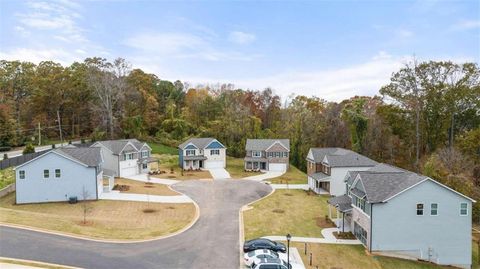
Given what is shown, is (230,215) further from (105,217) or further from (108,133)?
(108,133)

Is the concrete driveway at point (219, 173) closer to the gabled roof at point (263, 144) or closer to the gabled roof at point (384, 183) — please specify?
the gabled roof at point (263, 144)

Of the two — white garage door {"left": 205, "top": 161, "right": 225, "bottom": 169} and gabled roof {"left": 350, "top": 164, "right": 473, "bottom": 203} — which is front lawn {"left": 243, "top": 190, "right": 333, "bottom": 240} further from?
white garage door {"left": 205, "top": 161, "right": 225, "bottom": 169}

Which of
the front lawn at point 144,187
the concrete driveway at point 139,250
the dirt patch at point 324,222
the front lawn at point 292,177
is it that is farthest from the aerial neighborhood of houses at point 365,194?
the front lawn at point 292,177

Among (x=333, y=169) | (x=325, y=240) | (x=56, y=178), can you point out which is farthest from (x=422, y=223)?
(x=56, y=178)

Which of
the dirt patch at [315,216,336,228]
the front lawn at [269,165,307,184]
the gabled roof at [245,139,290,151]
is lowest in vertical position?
the dirt patch at [315,216,336,228]

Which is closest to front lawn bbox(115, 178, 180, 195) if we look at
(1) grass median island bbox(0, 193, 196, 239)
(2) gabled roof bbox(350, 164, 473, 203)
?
(1) grass median island bbox(0, 193, 196, 239)
